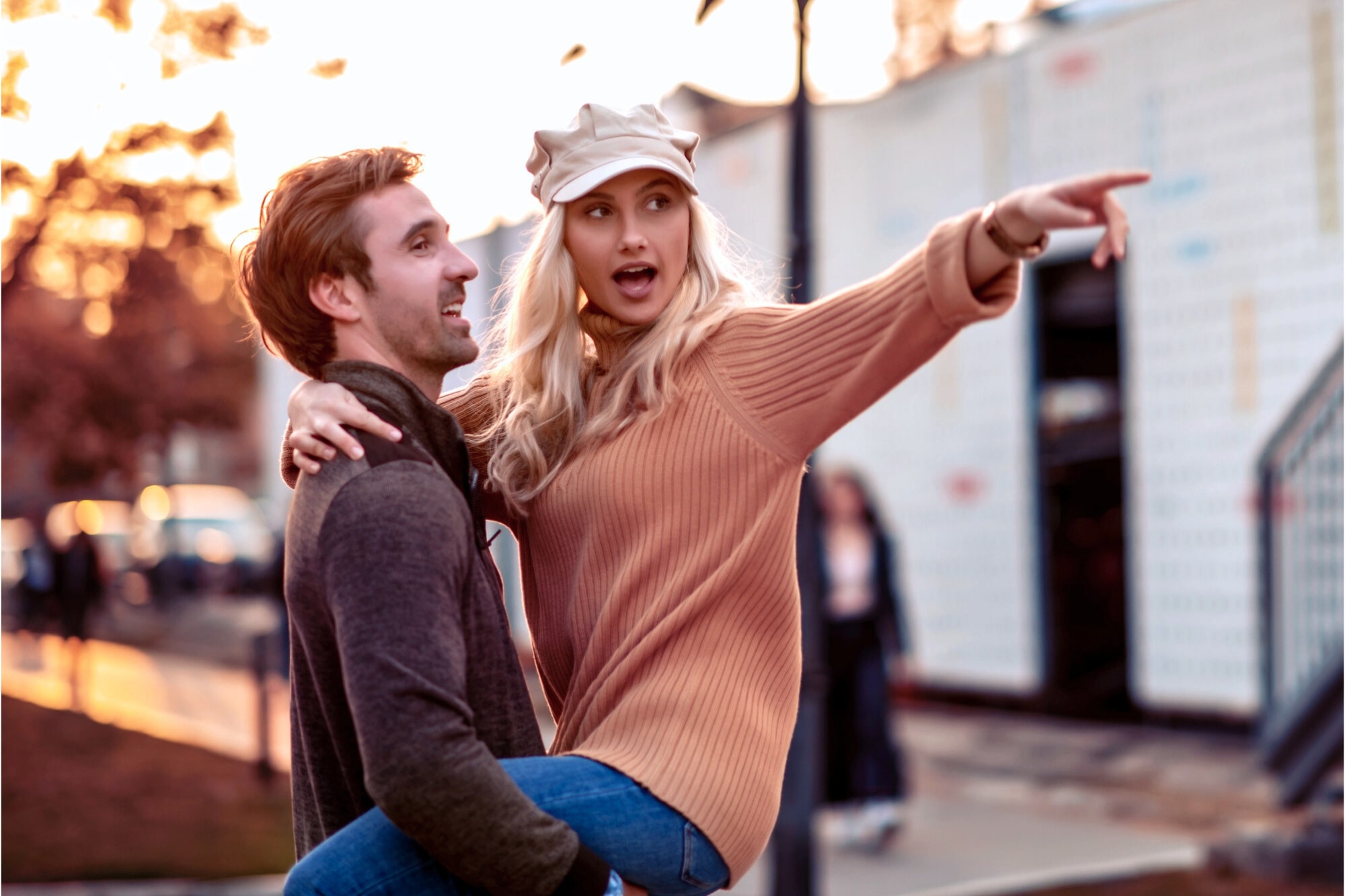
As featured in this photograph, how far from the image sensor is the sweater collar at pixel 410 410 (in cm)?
216

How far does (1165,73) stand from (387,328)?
855cm

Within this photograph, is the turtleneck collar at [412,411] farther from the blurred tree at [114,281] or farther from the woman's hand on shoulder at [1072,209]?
the blurred tree at [114,281]

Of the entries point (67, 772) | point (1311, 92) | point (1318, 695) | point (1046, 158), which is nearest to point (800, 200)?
point (1318, 695)

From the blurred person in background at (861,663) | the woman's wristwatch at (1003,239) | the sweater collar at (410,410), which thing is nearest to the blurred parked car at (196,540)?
the blurred person in background at (861,663)

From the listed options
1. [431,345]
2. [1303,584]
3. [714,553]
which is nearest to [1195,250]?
[1303,584]

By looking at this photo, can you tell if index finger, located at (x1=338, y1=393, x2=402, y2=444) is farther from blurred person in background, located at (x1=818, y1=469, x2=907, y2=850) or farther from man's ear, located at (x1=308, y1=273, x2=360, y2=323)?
blurred person in background, located at (x1=818, y1=469, x2=907, y2=850)

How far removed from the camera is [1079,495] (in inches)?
416

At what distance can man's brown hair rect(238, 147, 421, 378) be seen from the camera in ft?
7.23

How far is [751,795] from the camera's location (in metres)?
2.21

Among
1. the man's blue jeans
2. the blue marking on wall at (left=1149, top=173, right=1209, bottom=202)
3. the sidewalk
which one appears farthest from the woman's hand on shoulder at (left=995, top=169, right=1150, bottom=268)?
the blue marking on wall at (left=1149, top=173, right=1209, bottom=202)

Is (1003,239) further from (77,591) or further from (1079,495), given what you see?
(77,591)

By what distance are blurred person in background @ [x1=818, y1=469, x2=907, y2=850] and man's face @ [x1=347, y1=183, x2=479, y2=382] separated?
18.0 feet

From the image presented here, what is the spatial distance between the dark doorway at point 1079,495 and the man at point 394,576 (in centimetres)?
876

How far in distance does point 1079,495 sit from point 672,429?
8.80 meters
